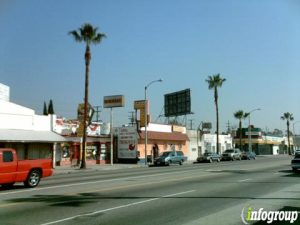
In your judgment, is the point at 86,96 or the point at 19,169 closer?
the point at 19,169

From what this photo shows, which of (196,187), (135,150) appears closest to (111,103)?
(135,150)

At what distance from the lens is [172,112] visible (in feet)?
258

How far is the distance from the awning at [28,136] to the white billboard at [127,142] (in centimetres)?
1489

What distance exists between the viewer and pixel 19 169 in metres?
19.9

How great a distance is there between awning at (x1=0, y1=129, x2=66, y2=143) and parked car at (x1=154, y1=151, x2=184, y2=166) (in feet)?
40.4

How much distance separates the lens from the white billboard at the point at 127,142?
180 ft

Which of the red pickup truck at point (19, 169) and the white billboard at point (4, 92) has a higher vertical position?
the white billboard at point (4, 92)

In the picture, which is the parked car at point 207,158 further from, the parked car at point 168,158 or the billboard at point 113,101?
the billboard at point 113,101

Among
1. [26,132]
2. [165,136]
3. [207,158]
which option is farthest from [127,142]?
[26,132]

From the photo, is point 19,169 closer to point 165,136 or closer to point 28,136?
point 28,136

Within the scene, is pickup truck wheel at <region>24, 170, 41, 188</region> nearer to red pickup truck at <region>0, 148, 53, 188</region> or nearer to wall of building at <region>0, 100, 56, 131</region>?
red pickup truck at <region>0, 148, 53, 188</region>

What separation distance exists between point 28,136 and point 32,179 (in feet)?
57.9

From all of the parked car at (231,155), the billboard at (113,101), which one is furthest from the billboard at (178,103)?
the billboard at (113,101)

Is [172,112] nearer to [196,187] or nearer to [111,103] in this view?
[111,103]
